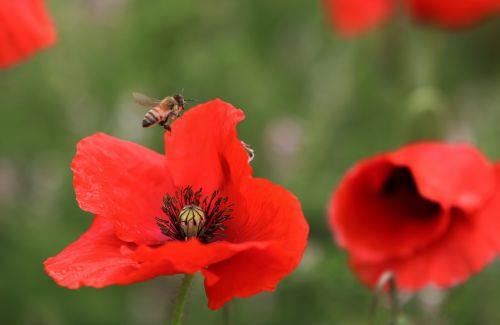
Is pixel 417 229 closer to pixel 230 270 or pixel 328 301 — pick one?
pixel 328 301

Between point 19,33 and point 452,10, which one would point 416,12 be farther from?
point 19,33

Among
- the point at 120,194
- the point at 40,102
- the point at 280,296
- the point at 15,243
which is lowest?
the point at 280,296

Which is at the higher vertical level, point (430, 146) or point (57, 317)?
point (430, 146)

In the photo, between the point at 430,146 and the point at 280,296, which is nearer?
the point at 430,146

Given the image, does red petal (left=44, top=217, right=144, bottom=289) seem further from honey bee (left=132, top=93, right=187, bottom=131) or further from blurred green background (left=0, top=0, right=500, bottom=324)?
blurred green background (left=0, top=0, right=500, bottom=324)

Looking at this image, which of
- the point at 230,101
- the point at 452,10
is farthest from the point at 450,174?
the point at 452,10

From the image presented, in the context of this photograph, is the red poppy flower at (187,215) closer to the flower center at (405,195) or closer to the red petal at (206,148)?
the red petal at (206,148)

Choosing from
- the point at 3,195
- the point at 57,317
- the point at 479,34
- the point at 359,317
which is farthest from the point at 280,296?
the point at 479,34
